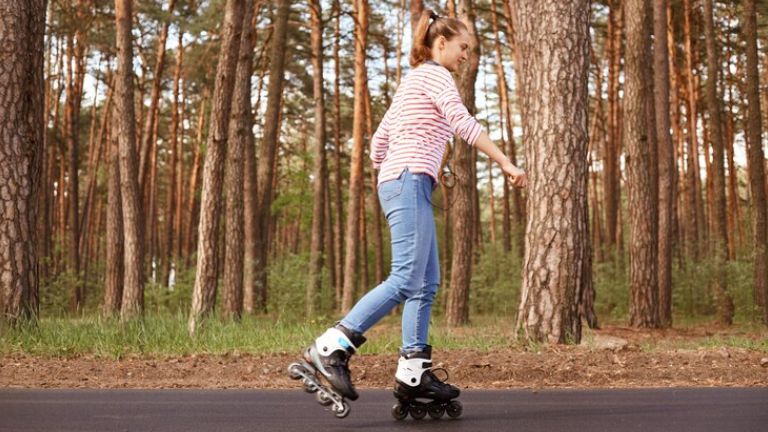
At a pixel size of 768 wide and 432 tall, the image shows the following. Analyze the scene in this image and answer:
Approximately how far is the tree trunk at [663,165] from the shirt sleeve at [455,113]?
48.2 feet

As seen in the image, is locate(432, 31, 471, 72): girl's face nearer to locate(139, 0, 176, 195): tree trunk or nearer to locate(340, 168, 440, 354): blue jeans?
locate(340, 168, 440, 354): blue jeans

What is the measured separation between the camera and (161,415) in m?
5.56

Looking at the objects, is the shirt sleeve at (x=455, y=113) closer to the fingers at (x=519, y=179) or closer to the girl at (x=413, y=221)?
the girl at (x=413, y=221)

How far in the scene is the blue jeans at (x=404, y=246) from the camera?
5.14 metres

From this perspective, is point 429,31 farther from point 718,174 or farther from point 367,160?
point 367,160

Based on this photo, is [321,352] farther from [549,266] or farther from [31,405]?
[549,266]

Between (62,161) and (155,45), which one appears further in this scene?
(62,161)

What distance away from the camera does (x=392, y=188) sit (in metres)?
5.20

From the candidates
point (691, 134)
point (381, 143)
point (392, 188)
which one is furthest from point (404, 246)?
point (691, 134)

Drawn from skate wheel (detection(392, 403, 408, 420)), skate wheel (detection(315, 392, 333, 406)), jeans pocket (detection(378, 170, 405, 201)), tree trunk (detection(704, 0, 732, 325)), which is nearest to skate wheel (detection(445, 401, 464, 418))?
skate wheel (detection(392, 403, 408, 420))

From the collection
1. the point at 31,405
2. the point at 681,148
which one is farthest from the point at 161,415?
the point at 681,148

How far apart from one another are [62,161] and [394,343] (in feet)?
118

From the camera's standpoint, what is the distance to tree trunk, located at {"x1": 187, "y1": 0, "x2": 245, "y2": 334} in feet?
43.7

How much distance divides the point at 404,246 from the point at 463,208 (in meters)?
13.0
